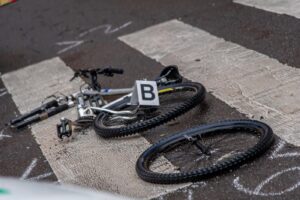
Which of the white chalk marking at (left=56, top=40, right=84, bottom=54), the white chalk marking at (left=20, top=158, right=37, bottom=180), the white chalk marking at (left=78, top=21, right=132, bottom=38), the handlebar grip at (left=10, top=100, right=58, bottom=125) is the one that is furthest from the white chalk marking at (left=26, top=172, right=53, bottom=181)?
the white chalk marking at (left=78, top=21, right=132, bottom=38)

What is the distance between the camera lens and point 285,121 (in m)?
5.79

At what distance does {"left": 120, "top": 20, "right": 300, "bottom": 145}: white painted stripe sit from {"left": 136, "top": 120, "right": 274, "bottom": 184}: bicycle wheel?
296 mm

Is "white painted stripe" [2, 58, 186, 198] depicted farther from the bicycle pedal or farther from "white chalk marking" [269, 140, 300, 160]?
"white chalk marking" [269, 140, 300, 160]

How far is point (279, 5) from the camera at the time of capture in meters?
9.59

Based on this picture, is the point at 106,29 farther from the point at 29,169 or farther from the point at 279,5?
the point at 29,169

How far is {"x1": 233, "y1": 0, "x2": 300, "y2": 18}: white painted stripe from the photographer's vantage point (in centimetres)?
915

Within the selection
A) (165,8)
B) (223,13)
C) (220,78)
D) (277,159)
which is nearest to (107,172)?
(277,159)

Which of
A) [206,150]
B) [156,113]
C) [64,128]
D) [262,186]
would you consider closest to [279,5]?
[156,113]

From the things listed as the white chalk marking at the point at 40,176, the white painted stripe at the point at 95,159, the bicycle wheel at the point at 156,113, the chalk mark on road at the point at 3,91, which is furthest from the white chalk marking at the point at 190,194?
the chalk mark on road at the point at 3,91

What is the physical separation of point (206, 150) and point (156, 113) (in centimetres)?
101

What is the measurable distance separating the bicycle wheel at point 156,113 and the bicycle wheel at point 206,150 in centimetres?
45

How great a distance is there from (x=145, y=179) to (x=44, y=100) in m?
3.08

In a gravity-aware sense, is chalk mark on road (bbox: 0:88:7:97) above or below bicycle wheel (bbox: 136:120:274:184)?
below

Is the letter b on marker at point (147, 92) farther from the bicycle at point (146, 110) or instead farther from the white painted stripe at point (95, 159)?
the white painted stripe at point (95, 159)
